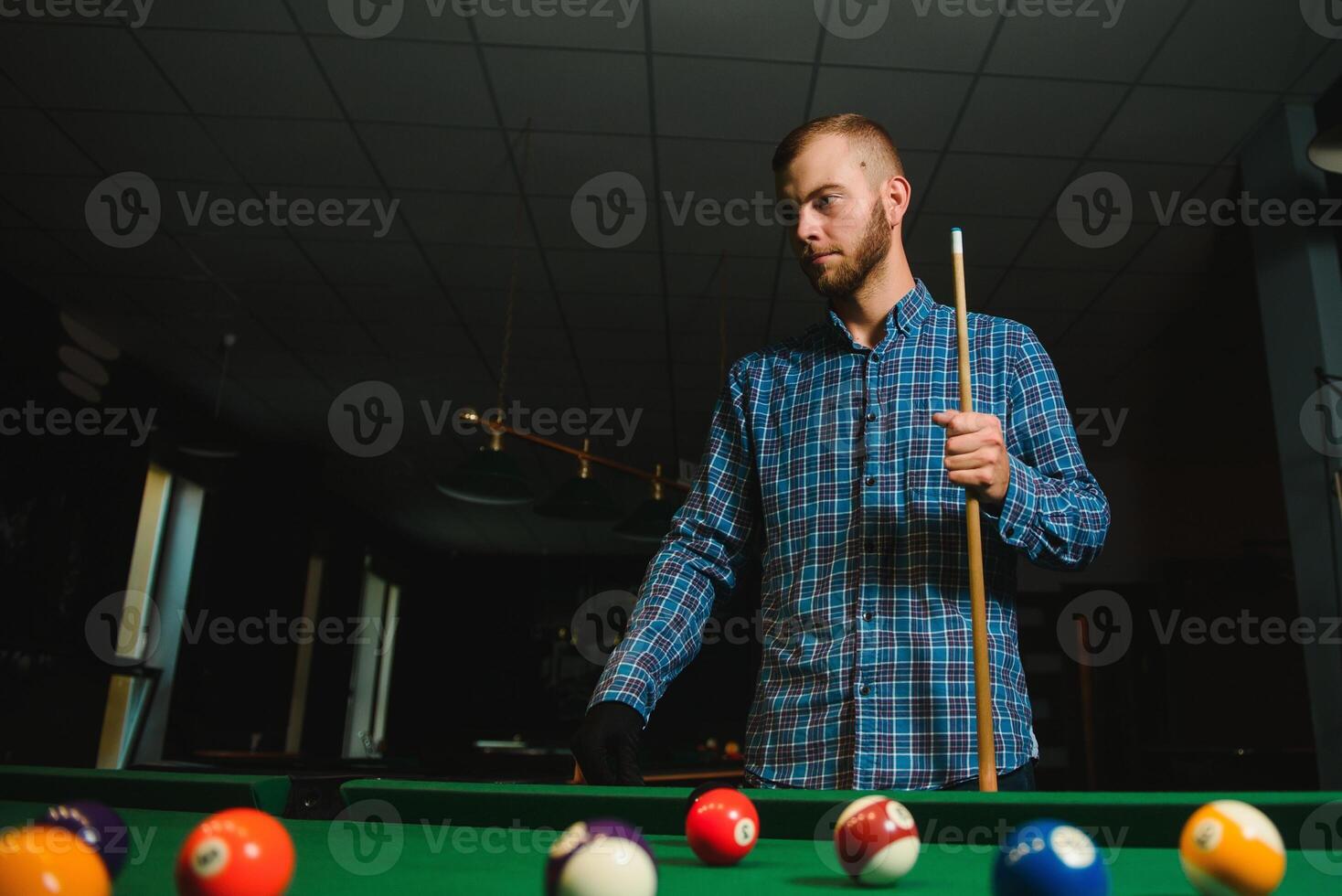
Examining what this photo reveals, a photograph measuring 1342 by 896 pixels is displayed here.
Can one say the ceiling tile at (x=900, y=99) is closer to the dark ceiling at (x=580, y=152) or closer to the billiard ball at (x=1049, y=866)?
the dark ceiling at (x=580, y=152)

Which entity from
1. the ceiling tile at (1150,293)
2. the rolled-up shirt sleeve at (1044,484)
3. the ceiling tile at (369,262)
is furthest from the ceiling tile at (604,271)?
the rolled-up shirt sleeve at (1044,484)

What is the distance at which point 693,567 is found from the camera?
1.72m

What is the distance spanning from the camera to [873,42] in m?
3.27


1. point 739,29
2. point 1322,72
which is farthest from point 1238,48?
point 739,29

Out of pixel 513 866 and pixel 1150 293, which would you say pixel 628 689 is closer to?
pixel 513 866

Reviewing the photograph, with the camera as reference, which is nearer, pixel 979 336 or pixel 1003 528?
pixel 1003 528

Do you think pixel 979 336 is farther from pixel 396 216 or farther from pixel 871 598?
pixel 396 216

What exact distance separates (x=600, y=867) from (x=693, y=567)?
104cm

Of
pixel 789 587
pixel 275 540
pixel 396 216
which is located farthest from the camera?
pixel 275 540

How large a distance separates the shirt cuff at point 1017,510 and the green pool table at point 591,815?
0.37m

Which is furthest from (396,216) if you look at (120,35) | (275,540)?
(275,540)

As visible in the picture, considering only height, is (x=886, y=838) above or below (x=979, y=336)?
below

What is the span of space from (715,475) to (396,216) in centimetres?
311

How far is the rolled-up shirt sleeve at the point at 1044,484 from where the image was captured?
4.66 ft
